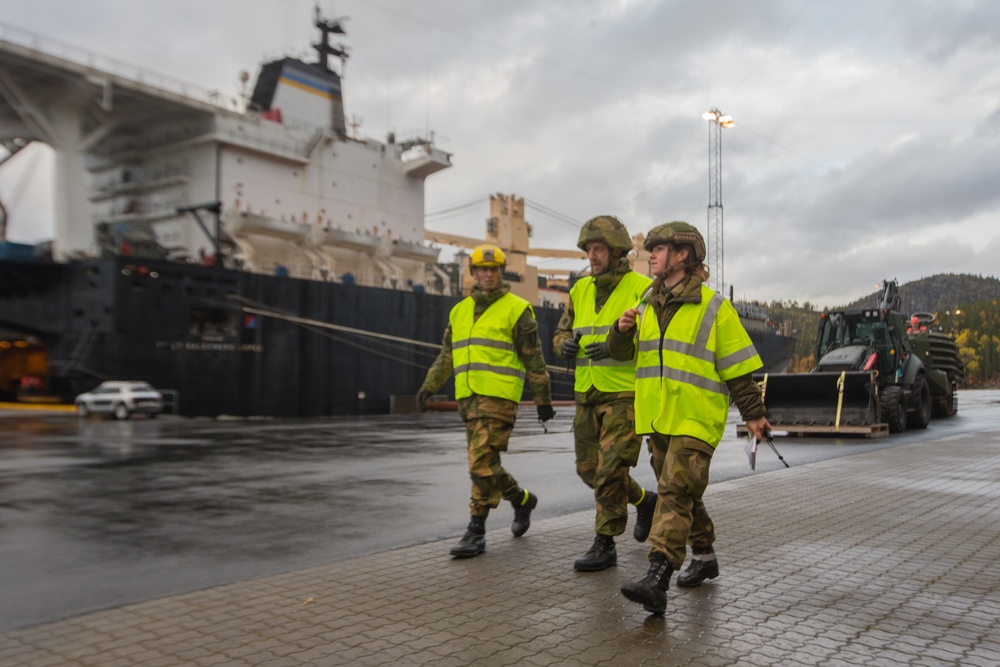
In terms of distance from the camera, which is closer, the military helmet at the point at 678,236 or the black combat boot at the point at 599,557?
the military helmet at the point at 678,236

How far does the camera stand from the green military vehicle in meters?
14.6

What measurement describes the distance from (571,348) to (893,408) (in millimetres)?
12575

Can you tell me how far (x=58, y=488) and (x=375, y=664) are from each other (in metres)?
6.38

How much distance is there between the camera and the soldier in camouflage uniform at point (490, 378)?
5.08m

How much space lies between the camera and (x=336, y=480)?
8.65 m

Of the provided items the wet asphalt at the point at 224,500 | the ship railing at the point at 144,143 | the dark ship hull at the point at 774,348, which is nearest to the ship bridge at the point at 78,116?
the ship railing at the point at 144,143

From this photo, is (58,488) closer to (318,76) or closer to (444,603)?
(444,603)

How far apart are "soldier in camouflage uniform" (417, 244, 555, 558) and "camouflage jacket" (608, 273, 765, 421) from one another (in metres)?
0.93

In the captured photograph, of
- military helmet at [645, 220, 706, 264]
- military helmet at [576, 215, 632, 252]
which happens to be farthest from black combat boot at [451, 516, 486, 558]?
military helmet at [645, 220, 706, 264]

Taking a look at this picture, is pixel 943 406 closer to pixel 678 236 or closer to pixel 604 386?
pixel 604 386

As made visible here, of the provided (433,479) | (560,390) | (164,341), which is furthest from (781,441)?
(560,390)

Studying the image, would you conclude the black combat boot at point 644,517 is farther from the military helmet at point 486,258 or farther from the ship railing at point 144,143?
the ship railing at point 144,143

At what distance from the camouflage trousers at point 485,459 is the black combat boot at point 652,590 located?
163cm

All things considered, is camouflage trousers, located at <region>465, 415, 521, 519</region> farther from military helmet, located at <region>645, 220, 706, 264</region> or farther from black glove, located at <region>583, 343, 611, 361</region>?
military helmet, located at <region>645, 220, 706, 264</region>
